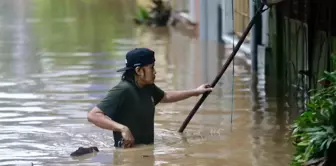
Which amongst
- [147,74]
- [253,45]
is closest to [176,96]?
[147,74]

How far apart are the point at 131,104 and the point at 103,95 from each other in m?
4.99

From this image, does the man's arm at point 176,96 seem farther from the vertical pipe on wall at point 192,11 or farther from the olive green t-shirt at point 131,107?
the vertical pipe on wall at point 192,11

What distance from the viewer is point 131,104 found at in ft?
27.5

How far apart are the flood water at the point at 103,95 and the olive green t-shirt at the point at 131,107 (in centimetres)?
24

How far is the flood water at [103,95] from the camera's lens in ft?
29.7

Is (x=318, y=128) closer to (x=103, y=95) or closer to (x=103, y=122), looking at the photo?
(x=103, y=122)

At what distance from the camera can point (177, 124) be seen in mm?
11055

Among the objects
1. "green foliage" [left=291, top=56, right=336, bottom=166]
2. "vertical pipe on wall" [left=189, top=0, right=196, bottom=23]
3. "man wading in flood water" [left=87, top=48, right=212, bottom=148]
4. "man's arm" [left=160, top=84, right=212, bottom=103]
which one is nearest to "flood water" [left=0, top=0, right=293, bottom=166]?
"man wading in flood water" [left=87, top=48, right=212, bottom=148]

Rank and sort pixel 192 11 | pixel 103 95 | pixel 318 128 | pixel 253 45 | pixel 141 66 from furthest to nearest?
1. pixel 192 11
2. pixel 253 45
3. pixel 103 95
4. pixel 141 66
5. pixel 318 128

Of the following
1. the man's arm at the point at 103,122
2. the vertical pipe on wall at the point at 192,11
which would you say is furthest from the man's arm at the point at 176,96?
the vertical pipe on wall at the point at 192,11

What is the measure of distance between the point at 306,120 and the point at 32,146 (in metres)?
4.14

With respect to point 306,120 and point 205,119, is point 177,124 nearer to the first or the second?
point 205,119

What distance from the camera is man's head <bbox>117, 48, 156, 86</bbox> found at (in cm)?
834

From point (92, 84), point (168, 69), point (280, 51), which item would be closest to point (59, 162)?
point (92, 84)
